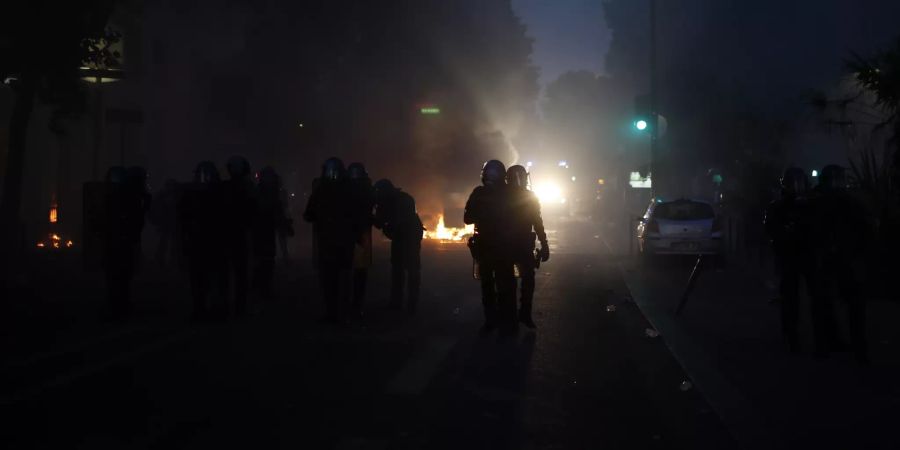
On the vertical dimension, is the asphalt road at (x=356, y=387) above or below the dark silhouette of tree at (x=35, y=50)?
below

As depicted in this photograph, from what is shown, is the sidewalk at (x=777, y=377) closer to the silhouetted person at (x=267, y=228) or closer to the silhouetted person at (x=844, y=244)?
the silhouetted person at (x=844, y=244)

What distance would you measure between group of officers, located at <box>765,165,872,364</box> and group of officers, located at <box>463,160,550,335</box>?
93.7 inches

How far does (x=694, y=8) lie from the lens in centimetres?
4725

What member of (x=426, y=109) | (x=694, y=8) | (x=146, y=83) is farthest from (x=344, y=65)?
(x=694, y=8)

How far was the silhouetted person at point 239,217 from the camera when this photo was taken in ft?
36.5

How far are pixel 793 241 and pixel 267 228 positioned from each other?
6909 millimetres

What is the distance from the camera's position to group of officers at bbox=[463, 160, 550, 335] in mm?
9961

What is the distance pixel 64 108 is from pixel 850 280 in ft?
49.1

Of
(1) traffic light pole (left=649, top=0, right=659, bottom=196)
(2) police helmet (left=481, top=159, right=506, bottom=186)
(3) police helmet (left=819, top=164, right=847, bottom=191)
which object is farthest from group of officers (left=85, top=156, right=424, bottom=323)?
(1) traffic light pole (left=649, top=0, right=659, bottom=196)

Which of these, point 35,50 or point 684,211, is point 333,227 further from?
point 684,211

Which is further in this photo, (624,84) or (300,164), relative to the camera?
(624,84)

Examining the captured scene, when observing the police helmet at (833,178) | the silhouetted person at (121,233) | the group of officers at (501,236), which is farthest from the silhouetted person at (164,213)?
the police helmet at (833,178)

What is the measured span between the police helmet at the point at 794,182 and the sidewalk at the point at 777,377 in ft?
5.07

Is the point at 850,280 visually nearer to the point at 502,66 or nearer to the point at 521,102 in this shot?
the point at 502,66
